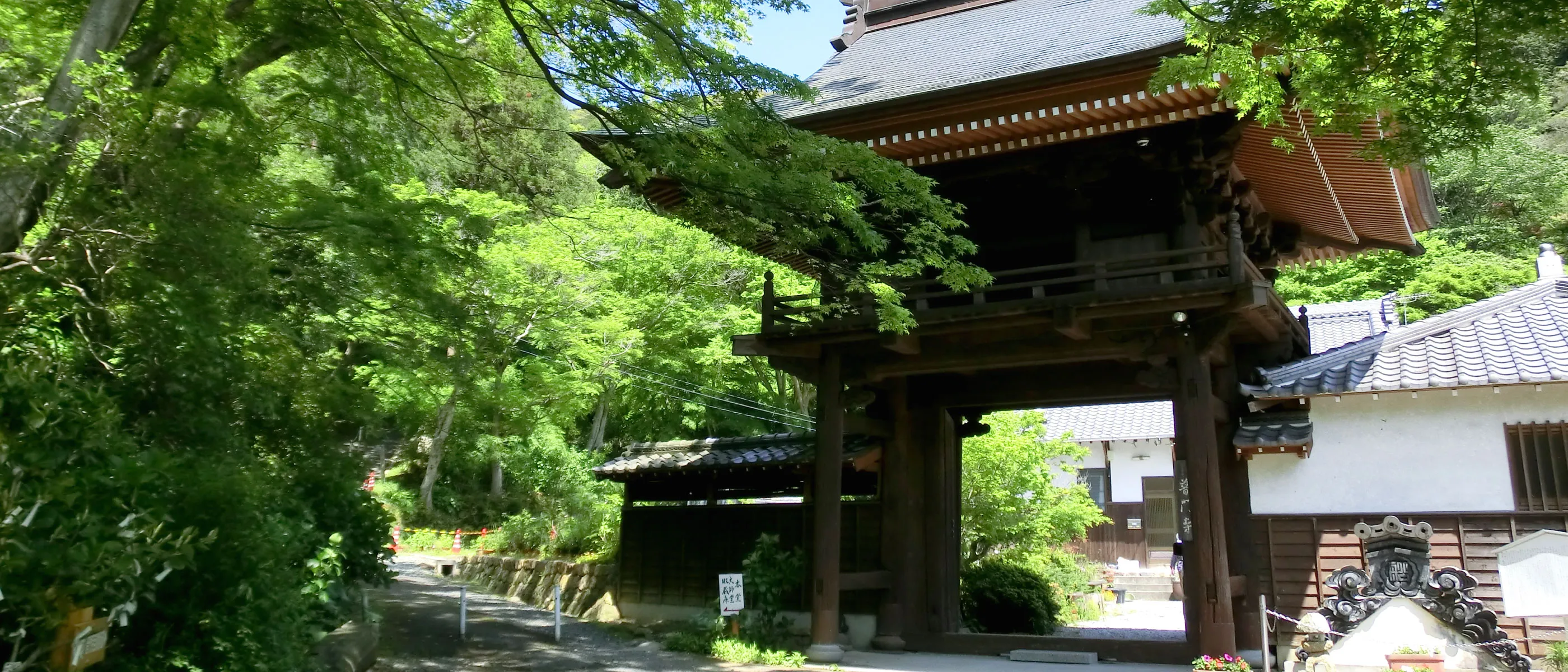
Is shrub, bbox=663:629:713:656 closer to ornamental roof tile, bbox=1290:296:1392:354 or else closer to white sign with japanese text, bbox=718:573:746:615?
white sign with japanese text, bbox=718:573:746:615

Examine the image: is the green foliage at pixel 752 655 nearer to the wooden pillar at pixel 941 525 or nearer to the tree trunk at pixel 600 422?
the wooden pillar at pixel 941 525

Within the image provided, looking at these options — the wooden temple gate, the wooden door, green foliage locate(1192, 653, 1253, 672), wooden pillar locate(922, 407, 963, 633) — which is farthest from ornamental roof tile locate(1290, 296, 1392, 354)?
green foliage locate(1192, 653, 1253, 672)

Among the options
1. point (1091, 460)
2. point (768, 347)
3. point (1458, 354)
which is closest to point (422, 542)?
point (768, 347)

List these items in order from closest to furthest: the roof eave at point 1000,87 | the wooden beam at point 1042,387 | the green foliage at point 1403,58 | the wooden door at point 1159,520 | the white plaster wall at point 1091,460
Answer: the green foliage at point 1403,58 → the roof eave at point 1000,87 → the wooden beam at point 1042,387 → the wooden door at point 1159,520 → the white plaster wall at point 1091,460

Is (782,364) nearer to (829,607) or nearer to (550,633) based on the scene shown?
(829,607)

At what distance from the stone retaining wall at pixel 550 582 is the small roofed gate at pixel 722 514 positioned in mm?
463

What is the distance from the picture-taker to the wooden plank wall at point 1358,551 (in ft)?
28.2

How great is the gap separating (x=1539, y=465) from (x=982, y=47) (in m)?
7.12

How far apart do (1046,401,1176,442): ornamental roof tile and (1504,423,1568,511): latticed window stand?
43.7 feet

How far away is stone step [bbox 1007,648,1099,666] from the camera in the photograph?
10.0 m

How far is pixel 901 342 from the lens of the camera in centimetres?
1016

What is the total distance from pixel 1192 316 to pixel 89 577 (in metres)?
8.83

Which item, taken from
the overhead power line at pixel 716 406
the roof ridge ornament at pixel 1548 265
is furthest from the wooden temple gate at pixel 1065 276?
the overhead power line at pixel 716 406

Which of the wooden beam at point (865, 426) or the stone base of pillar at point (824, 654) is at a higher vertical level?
the wooden beam at point (865, 426)
